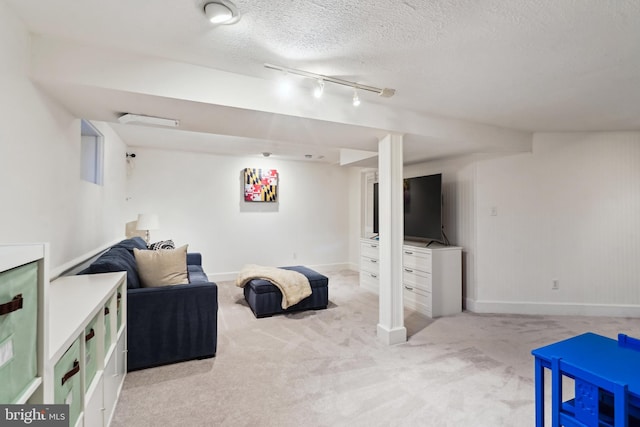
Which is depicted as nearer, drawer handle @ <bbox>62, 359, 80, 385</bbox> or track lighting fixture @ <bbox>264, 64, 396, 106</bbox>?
drawer handle @ <bbox>62, 359, 80, 385</bbox>

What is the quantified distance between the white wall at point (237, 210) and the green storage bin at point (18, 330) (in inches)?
183

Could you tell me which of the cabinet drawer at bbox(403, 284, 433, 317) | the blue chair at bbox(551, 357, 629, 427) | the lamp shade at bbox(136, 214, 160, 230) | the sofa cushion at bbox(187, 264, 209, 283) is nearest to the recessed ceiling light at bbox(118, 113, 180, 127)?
the sofa cushion at bbox(187, 264, 209, 283)

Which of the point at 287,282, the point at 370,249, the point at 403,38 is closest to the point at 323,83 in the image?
the point at 403,38

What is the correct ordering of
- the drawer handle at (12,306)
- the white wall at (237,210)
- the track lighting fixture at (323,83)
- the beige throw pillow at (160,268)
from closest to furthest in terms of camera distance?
1. the drawer handle at (12,306)
2. the track lighting fixture at (323,83)
3. the beige throw pillow at (160,268)
4. the white wall at (237,210)

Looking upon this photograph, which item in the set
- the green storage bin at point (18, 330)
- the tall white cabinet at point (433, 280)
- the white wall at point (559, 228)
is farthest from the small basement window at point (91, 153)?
the white wall at point (559, 228)

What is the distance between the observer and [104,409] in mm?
1637

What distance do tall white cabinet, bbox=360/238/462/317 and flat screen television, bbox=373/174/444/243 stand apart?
11.3 inches

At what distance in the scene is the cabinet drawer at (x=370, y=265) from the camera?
4.77 meters

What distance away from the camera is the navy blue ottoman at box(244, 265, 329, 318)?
12.0 feet

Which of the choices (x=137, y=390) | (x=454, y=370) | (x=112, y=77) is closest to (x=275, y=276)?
(x=137, y=390)

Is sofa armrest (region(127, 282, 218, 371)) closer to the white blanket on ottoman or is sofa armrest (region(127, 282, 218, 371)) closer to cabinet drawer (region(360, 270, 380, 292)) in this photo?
the white blanket on ottoman

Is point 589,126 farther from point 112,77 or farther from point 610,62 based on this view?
point 112,77

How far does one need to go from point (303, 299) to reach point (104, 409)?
2403 mm

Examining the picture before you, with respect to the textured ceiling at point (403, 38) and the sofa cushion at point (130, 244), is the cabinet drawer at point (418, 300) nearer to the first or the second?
the textured ceiling at point (403, 38)
